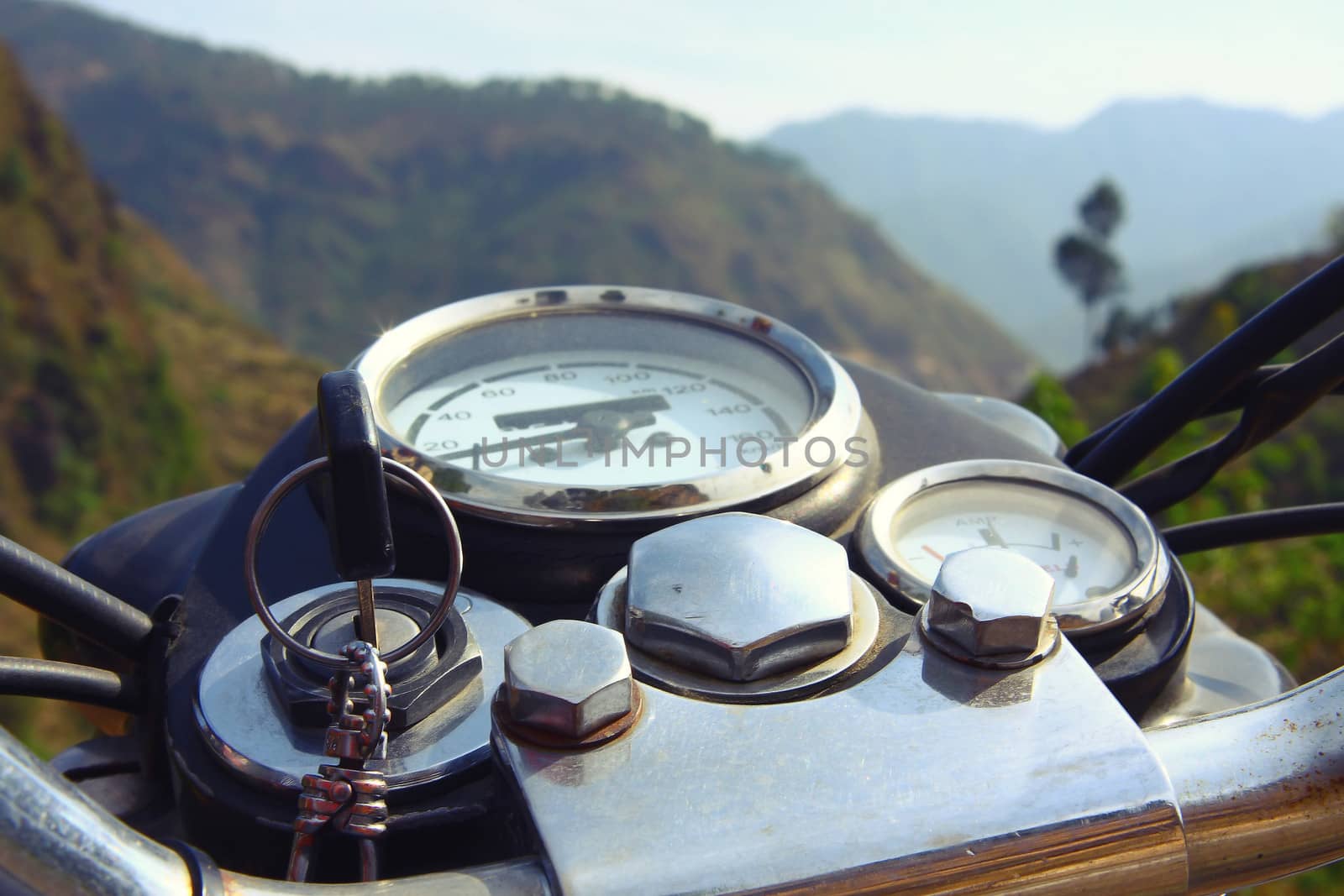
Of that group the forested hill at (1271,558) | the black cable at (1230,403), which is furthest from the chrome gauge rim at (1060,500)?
the forested hill at (1271,558)

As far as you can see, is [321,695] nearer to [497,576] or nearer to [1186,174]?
[497,576]

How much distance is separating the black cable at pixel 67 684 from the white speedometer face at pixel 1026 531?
0.69 meters

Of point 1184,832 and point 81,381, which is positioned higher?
point 1184,832

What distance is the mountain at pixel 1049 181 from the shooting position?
117938 millimetres

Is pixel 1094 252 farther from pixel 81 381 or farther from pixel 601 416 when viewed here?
pixel 601 416

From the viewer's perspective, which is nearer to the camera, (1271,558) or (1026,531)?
(1026,531)

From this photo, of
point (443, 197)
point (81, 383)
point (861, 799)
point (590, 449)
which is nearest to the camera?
point (861, 799)

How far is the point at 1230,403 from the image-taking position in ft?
3.86

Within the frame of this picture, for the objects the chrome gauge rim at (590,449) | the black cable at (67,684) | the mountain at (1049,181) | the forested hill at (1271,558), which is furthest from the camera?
the mountain at (1049,181)

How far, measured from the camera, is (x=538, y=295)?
1505mm

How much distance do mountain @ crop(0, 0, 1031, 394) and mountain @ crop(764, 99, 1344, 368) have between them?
5987 cm

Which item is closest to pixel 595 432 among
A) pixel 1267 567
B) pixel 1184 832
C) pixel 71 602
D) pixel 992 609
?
pixel 71 602

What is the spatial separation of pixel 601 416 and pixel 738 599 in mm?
700

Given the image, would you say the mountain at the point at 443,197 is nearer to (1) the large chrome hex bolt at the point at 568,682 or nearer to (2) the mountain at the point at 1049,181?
(1) the large chrome hex bolt at the point at 568,682
